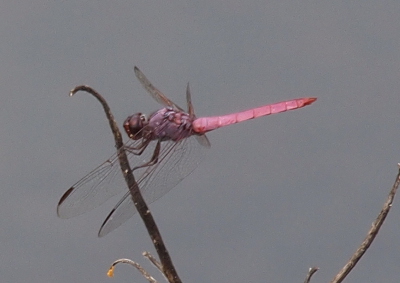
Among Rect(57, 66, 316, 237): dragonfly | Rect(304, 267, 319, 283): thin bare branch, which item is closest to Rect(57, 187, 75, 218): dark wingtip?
Rect(57, 66, 316, 237): dragonfly

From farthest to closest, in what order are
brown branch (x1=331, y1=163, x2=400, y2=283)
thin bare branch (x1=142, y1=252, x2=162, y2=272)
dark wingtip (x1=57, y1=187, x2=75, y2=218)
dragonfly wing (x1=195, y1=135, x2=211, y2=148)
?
dragonfly wing (x1=195, y1=135, x2=211, y2=148)
dark wingtip (x1=57, y1=187, x2=75, y2=218)
thin bare branch (x1=142, y1=252, x2=162, y2=272)
brown branch (x1=331, y1=163, x2=400, y2=283)

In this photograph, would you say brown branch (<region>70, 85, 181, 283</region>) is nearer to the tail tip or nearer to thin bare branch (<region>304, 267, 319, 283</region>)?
thin bare branch (<region>304, 267, 319, 283</region>)

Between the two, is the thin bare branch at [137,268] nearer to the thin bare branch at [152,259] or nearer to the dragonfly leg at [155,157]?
the thin bare branch at [152,259]

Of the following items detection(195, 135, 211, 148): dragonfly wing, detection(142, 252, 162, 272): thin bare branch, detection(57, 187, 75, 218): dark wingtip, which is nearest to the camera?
detection(142, 252, 162, 272): thin bare branch

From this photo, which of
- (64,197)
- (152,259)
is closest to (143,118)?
(64,197)

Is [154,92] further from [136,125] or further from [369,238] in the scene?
[369,238]

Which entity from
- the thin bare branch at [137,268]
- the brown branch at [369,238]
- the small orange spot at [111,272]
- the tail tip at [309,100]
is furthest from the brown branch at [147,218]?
the tail tip at [309,100]
